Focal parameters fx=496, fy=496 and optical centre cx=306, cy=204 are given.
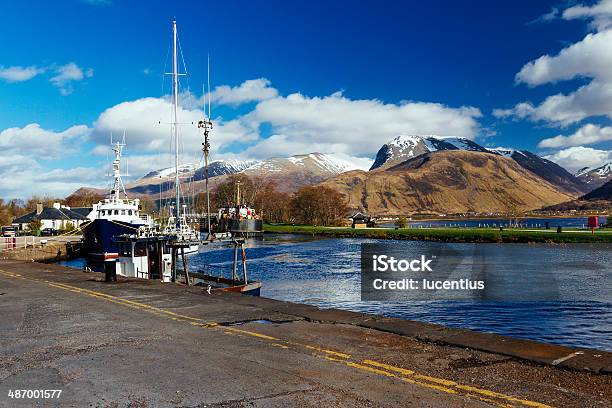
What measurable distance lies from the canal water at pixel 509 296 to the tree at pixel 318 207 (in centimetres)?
11029

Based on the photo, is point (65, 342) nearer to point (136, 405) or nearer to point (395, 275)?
point (136, 405)

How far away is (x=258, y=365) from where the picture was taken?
34.3ft

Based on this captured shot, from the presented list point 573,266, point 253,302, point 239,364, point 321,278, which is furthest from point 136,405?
point 573,266

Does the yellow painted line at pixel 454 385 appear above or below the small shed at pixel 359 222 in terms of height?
below

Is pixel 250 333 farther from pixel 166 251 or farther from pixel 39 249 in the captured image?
pixel 39 249

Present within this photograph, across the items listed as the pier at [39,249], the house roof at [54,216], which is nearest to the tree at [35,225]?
the house roof at [54,216]

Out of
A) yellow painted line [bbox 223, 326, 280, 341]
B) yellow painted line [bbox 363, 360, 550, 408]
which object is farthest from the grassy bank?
yellow painted line [bbox 363, 360, 550, 408]

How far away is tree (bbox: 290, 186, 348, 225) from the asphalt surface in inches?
6482

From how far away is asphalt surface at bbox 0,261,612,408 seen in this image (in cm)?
845

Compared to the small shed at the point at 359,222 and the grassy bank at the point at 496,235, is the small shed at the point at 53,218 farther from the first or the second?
the small shed at the point at 359,222

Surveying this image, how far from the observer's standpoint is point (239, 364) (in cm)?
1056

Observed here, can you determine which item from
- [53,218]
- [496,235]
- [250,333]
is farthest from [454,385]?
[53,218]

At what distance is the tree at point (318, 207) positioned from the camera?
597 ft

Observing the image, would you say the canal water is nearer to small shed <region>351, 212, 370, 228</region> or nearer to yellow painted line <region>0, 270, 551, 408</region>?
yellow painted line <region>0, 270, 551, 408</region>
